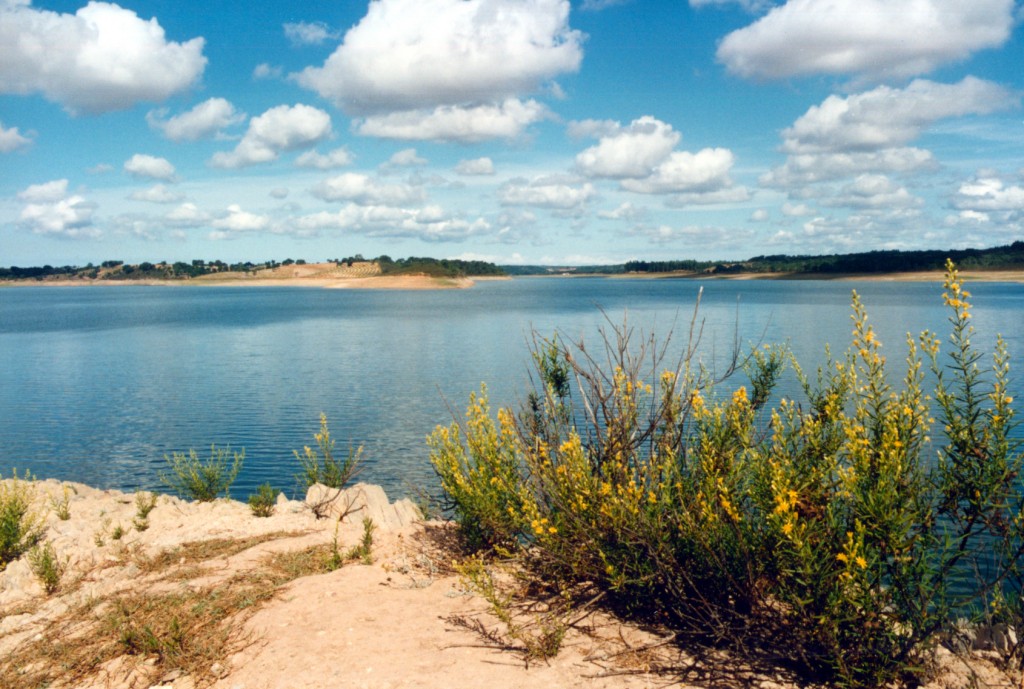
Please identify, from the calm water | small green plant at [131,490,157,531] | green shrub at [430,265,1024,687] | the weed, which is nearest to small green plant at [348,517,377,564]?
green shrub at [430,265,1024,687]

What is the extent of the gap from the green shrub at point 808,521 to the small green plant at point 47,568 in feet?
18.3

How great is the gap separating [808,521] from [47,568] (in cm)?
884

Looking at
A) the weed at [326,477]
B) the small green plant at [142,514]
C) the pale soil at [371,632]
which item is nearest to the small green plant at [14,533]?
the pale soil at [371,632]

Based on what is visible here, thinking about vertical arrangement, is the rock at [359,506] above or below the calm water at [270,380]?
above

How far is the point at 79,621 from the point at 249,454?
14898 mm

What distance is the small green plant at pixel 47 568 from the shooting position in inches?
354

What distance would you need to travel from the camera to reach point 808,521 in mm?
5902

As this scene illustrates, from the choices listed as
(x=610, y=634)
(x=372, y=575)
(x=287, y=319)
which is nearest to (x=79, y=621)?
(x=372, y=575)

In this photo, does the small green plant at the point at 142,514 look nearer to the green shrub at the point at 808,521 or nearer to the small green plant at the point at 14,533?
the small green plant at the point at 14,533

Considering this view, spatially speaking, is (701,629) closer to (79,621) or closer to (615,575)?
(615,575)

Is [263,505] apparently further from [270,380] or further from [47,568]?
[270,380]

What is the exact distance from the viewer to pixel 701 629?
663cm

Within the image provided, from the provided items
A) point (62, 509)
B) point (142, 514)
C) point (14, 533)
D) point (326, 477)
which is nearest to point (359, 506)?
point (326, 477)

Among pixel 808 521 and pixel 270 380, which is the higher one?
pixel 808 521
